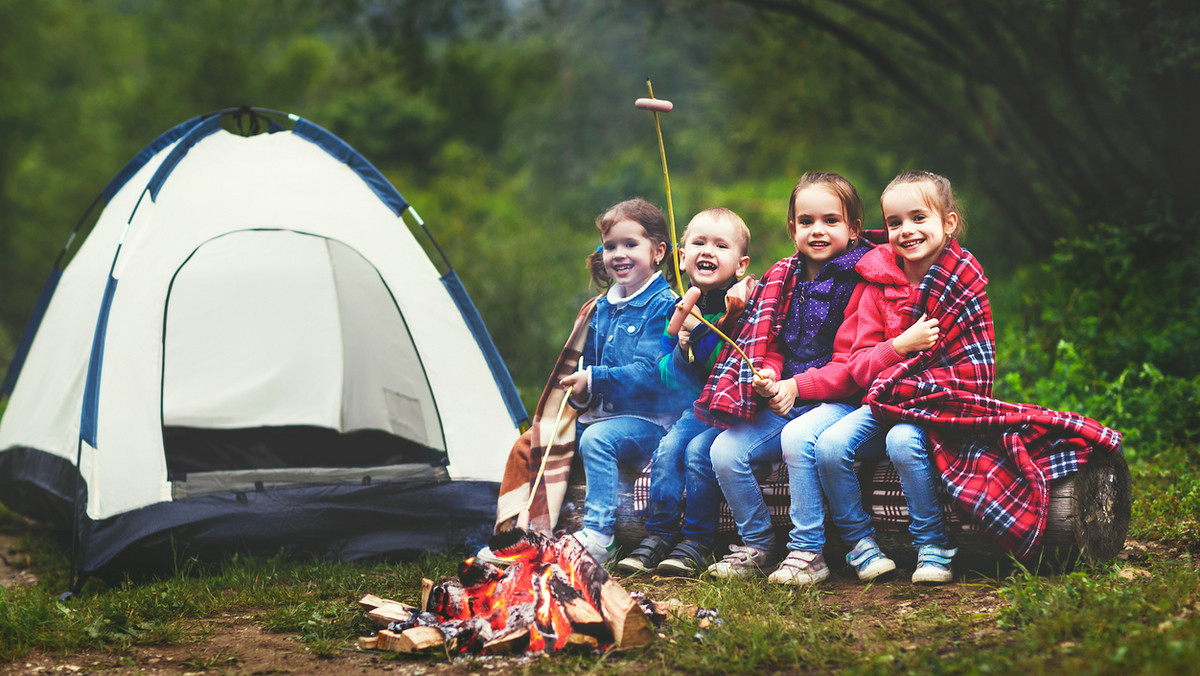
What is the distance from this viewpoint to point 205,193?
4469 millimetres

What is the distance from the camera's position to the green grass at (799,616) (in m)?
2.44

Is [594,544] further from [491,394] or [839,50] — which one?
[839,50]

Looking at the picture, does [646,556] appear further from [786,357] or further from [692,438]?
[786,357]

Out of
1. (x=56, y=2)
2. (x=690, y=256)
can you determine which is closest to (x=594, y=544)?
A: (x=690, y=256)

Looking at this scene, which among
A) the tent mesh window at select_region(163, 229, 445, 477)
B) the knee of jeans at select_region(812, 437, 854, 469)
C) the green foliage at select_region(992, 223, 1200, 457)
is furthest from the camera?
the tent mesh window at select_region(163, 229, 445, 477)

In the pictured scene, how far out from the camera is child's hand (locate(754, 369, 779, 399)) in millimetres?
3318

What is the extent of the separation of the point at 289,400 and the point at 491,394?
175 centimetres

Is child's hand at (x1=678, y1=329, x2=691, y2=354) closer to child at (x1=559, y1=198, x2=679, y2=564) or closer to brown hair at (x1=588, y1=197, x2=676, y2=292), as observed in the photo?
child at (x1=559, y1=198, x2=679, y2=564)

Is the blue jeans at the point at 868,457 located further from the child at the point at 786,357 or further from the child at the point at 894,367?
the child at the point at 786,357

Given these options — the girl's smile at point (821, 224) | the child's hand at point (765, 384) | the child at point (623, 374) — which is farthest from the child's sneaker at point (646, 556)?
the girl's smile at point (821, 224)

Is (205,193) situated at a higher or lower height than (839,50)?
lower

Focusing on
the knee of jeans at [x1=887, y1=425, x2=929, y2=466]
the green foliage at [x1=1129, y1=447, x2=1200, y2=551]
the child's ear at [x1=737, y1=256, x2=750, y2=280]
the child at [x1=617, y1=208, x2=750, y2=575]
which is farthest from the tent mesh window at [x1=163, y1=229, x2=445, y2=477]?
the green foliage at [x1=1129, y1=447, x2=1200, y2=551]

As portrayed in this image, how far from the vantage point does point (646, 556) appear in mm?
3646

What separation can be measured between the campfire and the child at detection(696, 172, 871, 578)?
2.20ft
